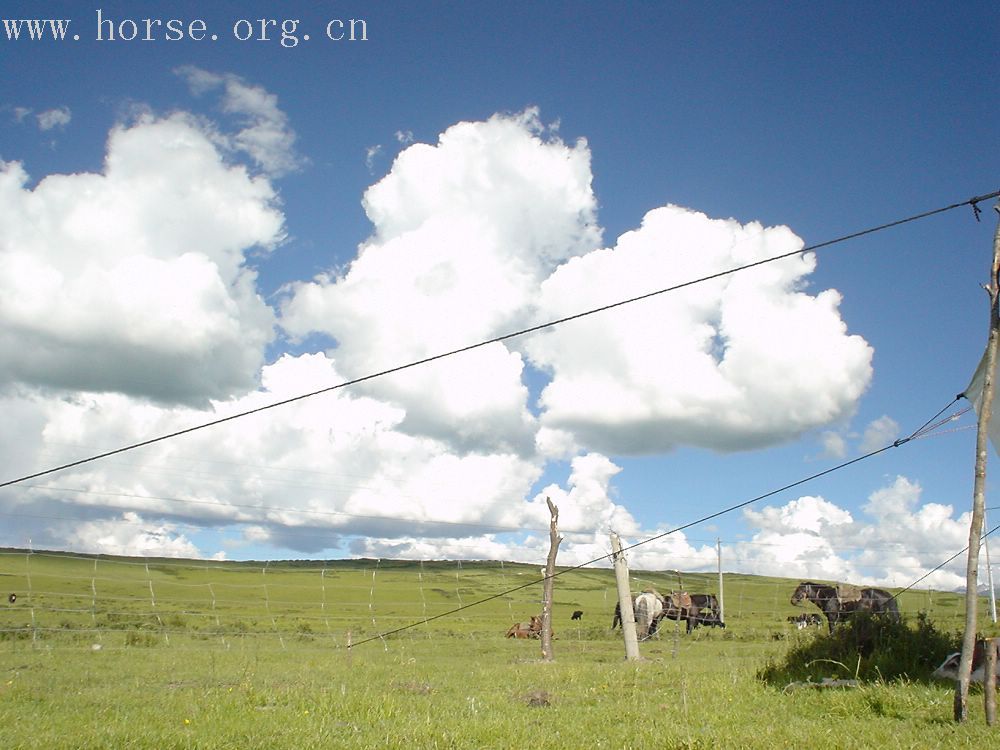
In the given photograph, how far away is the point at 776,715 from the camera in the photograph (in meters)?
8.66

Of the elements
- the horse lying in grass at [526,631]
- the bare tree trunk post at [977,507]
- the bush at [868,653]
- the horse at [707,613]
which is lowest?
the horse lying in grass at [526,631]

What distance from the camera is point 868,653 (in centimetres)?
1157

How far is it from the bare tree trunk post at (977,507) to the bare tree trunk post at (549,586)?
9725mm

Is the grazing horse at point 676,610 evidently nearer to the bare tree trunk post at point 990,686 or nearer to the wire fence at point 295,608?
the wire fence at point 295,608

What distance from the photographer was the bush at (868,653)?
10.9 meters

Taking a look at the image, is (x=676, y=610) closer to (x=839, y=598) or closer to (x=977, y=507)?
(x=839, y=598)

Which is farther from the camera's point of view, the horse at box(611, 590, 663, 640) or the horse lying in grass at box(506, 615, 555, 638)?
the horse lying in grass at box(506, 615, 555, 638)

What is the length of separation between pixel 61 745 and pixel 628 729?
529 centimetres

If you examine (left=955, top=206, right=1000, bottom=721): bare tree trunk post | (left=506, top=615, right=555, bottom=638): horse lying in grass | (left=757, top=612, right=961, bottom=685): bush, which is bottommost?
(left=506, top=615, right=555, bottom=638): horse lying in grass

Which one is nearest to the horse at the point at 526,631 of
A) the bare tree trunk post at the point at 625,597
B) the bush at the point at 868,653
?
the bare tree trunk post at the point at 625,597

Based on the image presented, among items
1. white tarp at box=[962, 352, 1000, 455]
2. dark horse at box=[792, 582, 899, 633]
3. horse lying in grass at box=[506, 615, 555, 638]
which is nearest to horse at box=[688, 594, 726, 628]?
dark horse at box=[792, 582, 899, 633]

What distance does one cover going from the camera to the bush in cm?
1092

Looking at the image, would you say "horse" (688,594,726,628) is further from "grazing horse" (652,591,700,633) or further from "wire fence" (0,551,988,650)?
"wire fence" (0,551,988,650)

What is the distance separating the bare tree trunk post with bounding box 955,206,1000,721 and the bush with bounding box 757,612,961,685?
2824mm
